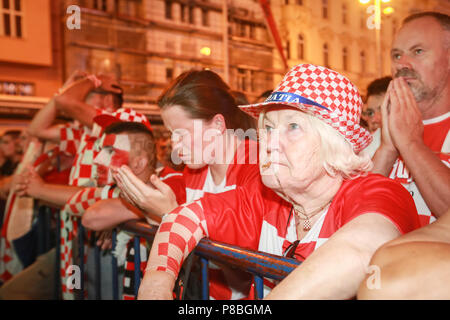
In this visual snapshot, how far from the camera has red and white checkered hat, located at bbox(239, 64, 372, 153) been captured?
1.14 meters

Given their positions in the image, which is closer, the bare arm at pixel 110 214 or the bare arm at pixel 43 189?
the bare arm at pixel 110 214

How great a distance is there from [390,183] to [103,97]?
3.09 metres

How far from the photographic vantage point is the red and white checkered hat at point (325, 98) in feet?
3.74

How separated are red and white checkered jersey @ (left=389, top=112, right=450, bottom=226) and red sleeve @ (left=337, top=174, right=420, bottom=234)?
639 mm

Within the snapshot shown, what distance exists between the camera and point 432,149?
5.64 ft

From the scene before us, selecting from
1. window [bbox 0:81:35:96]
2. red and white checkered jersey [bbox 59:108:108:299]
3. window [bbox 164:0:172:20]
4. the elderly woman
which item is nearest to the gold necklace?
the elderly woman

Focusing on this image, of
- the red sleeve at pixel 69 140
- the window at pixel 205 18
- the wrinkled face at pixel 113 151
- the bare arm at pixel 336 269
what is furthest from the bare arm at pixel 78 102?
the window at pixel 205 18

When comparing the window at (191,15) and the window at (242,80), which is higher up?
the window at (191,15)

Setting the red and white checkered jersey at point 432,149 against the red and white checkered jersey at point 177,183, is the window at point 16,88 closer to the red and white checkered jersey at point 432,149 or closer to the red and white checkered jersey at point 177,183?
the red and white checkered jersey at point 177,183

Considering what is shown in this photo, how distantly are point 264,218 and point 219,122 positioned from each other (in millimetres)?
662

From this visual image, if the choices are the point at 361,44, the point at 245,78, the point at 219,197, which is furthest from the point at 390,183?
the point at 361,44

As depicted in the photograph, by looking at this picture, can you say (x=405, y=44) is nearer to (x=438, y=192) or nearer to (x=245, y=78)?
(x=438, y=192)

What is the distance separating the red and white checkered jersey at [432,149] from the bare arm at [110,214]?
131 cm

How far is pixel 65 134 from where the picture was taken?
11.4ft
